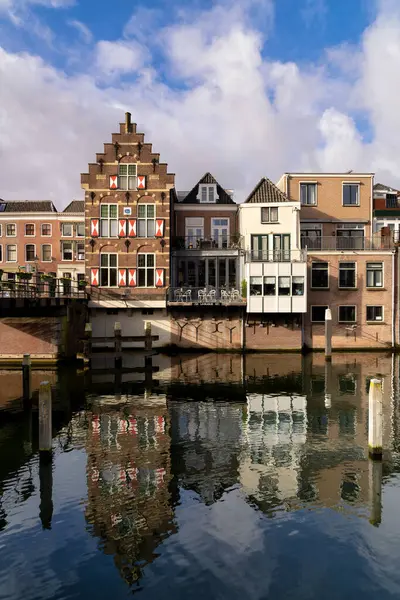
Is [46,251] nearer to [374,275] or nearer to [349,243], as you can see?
[349,243]

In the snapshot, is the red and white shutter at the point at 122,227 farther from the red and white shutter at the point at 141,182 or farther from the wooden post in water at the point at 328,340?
the wooden post in water at the point at 328,340

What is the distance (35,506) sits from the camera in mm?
13336

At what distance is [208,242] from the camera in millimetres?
45688

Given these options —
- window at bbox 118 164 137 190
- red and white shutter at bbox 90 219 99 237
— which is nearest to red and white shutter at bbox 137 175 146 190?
window at bbox 118 164 137 190

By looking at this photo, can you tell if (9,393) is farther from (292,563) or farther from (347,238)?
(347,238)

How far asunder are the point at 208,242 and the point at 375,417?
1254 inches

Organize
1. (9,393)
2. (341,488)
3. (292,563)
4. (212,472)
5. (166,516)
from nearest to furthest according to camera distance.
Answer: (292,563) → (166,516) → (341,488) → (212,472) → (9,393)

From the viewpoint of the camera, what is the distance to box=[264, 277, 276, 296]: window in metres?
41.9

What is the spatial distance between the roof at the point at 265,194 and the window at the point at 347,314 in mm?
11433

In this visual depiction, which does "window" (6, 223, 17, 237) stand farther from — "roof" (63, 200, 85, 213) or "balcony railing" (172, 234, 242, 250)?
"balcony railing" (172, 234, 242, 250)

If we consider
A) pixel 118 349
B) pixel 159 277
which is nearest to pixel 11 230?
pixel 159 277

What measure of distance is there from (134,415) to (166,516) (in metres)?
10.4

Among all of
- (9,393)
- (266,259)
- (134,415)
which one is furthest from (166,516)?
(266,259)

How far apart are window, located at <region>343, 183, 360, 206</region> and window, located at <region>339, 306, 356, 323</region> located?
427 inches
